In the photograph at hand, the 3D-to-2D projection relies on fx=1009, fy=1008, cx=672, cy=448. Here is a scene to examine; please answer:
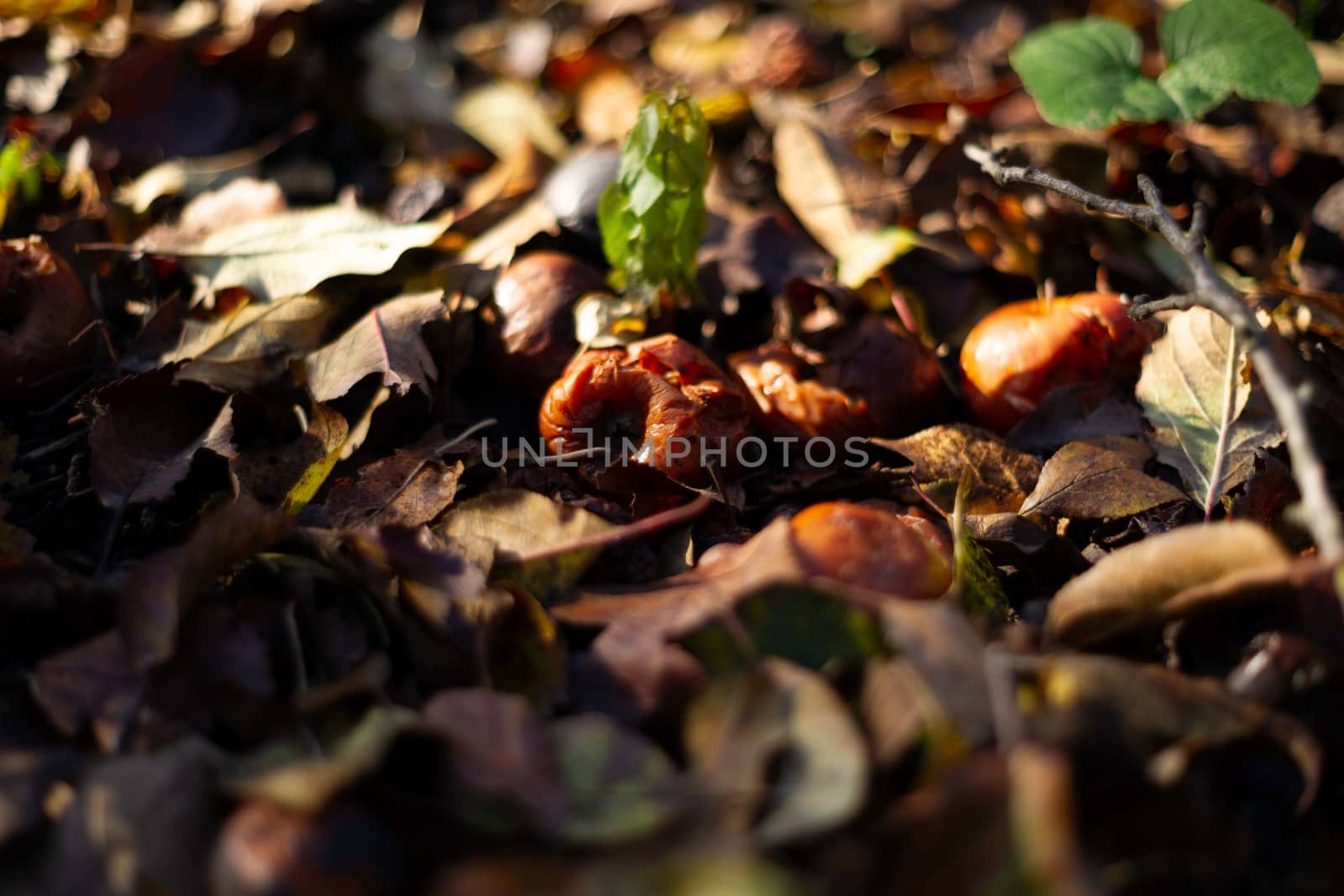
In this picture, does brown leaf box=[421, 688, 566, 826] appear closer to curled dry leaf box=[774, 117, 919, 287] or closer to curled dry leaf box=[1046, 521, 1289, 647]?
curled dry leaf box=[1046, 521, 1289, 647]

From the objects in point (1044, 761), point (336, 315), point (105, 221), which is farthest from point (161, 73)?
point (1044, 761)

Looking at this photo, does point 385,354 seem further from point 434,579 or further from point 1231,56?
point 1231,56

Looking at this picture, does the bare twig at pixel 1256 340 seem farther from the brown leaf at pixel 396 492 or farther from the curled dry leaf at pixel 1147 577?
the brown leaf at pixel 396 492

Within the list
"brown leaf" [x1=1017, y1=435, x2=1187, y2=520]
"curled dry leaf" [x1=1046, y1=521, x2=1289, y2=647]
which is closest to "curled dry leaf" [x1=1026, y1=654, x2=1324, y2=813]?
"curled dry leaf" [x1=1046, y1=521, x2=1289, y2=647]

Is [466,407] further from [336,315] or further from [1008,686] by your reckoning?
[1008,686]

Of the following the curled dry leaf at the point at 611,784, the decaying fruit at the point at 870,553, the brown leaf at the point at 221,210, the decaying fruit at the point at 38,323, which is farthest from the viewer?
the brown leaf at the point at 221,210

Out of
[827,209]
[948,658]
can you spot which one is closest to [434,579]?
[948,658]

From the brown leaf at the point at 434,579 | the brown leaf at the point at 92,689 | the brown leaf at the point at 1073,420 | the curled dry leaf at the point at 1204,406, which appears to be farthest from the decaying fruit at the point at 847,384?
the brown leaf at the point at 92,689
